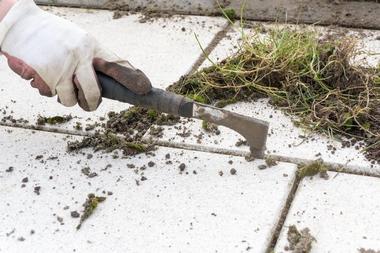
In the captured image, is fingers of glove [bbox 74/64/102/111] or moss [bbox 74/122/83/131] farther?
moss [bbox 74/122/83/131]

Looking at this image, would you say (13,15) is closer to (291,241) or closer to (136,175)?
(136,175)

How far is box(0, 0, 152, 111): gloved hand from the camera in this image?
85.8 inches

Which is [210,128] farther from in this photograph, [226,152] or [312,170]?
[312,170]

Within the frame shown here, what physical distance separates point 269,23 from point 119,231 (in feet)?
5.68

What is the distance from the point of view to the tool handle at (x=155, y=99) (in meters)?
2.20

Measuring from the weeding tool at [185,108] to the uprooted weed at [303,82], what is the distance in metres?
0.32

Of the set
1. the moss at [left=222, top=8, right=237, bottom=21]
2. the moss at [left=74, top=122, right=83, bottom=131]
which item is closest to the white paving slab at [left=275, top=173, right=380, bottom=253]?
the moss at [left=74, top=122, right=83, bottom=131]

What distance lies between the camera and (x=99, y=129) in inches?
99.7

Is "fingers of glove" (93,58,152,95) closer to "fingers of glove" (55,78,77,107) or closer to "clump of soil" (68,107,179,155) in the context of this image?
"fingers of glove" (55,78,77,107)

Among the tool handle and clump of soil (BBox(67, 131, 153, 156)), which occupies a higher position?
the tool handle

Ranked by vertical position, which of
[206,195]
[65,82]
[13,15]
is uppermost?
[13,15]

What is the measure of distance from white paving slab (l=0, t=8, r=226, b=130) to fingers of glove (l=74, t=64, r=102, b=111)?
367 millimetres

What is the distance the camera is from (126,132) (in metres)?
2.50

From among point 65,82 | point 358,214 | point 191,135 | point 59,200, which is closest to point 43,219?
point 59,200
